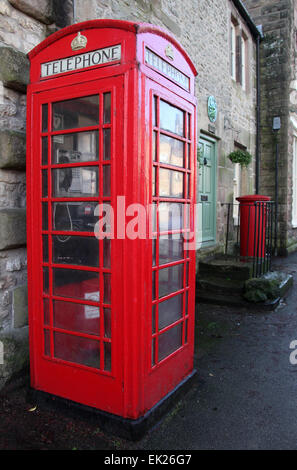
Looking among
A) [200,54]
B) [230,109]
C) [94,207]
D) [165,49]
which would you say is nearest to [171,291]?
[94,207]

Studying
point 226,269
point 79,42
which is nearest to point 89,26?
point 79,42

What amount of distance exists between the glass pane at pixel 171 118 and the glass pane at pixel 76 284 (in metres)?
1.27

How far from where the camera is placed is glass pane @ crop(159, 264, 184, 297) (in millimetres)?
2846

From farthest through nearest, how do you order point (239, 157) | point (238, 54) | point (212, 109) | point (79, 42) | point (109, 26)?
point (238, 54)
point (239, 157)
point (212, 109)
point (79, 42)
point (109, 26)

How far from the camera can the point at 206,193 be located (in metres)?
7.45

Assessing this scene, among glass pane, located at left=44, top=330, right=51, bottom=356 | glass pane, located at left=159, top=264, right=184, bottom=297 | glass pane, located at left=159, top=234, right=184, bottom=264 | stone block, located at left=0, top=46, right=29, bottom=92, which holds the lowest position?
glass pane, located at left=44, top=330, right=51, bottom=356

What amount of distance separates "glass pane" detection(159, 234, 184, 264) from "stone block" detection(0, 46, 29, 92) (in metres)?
1.81

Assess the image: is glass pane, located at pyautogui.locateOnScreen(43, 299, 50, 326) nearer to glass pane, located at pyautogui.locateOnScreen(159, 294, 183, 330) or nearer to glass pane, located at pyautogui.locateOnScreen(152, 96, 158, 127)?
glass pane, located at pyautogui.locateOnScreen(159, 294, 183, 330)

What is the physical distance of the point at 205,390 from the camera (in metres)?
3.22

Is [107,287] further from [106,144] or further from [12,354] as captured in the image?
[12,354]

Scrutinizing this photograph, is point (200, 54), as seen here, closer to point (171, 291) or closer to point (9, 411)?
point (171, 291)

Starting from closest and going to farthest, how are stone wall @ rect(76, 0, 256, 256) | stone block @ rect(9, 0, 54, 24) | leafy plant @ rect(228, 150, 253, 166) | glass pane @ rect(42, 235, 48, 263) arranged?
1. glass pane @ rect(42, 235, 48, 263)
2. stone block @ rect(9, 0, 54, 24)
3. stone wall @ rect(76, 0, 256, 256)
4. leafy plant @ rect(228, 150, 253, 166)

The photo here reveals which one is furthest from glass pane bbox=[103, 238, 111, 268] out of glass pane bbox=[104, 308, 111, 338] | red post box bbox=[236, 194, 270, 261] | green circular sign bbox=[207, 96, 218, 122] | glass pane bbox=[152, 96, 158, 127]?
green circular sign bbox=[207, 96, 218, 122]

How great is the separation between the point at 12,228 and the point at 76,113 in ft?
3.72
